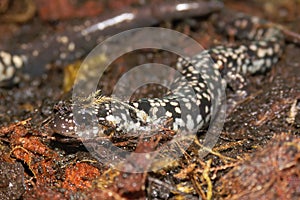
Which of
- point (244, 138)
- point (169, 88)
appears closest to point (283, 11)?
point (169, 88)

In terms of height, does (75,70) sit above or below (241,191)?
above

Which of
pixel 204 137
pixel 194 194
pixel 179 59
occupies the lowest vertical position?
pixel 194 194

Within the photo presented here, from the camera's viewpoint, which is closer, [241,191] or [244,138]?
[241,191]

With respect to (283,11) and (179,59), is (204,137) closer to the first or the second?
(179,59)

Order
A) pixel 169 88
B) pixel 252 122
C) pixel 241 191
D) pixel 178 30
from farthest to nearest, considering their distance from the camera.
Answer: pixel 178 30
pixel 169 88
pixel 252 122
pixel 241 191

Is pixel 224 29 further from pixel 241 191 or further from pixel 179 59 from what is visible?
pixel 241 191

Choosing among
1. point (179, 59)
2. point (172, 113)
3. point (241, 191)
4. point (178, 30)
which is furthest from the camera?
point (178, 30)
